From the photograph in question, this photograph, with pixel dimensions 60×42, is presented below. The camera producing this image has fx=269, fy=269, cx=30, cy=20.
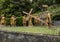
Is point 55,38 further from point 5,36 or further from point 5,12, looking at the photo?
point 5,12

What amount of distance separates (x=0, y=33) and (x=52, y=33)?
14.1 ft

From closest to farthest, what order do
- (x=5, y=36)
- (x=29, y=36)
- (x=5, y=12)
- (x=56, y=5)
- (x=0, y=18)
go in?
(x=29, y=36) < (x=5, y=36) < (x=0, y=18) < (x=56, y=5) < (x=5, y=12)

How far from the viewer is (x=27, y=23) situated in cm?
2461

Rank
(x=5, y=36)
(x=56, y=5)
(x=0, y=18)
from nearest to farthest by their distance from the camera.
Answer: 1. (x=5, y=36)
2. (x=0, y=18)
3. (x=56, y=5)

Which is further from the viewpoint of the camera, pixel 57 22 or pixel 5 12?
pixel 5 12

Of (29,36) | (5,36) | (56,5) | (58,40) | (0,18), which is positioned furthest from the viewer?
(56,5)

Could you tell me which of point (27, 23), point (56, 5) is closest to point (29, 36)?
point (27, 23)

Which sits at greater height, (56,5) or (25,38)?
(56,5)

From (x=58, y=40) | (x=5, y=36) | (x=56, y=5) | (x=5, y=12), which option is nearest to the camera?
(x=58, y=40)

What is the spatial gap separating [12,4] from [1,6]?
117cm

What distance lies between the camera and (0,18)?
24.5 metres

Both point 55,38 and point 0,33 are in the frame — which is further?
point 0,33

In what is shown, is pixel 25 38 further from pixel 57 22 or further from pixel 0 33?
pixel 57 22

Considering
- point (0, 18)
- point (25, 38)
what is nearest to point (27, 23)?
point (0, 18)
